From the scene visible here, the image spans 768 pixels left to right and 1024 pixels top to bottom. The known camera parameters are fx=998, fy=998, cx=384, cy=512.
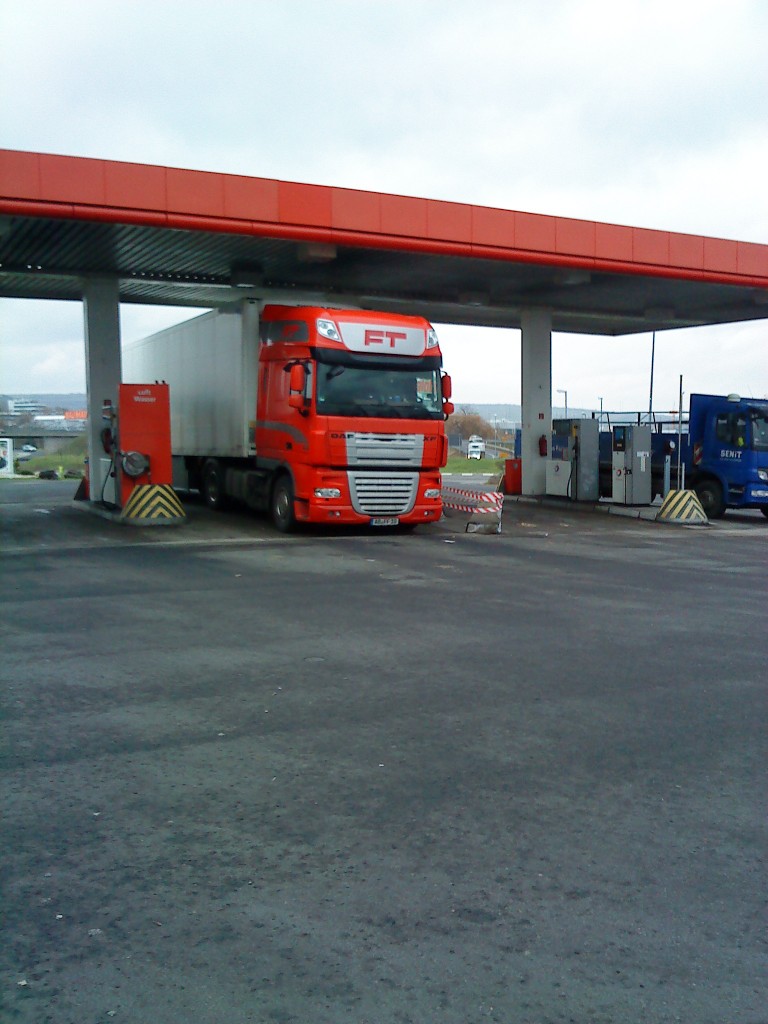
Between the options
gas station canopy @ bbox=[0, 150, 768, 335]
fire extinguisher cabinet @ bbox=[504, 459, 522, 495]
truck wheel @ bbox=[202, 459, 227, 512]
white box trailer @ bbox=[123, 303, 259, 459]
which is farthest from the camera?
fire extinguisher cabinet @ bbox=[504, 459, 522, 495]

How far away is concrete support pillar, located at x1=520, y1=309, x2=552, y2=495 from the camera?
85.9 feet

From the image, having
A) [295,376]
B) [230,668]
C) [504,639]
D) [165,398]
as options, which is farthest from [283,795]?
[165,398]

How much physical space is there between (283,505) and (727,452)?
1101cm

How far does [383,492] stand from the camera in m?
17.3

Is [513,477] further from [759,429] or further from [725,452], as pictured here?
[759,429]

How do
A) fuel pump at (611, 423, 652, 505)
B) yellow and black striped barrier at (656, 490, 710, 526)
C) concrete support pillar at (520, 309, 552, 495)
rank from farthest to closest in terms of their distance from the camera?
1. concrete support pillar at (520, 309, 552, 495)
2. fuel pump at (611, 423, 652, 505)
3. yellow and black striped barrier at (656, 490, 710, 526)

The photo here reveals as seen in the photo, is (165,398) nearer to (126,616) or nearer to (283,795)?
(126,616)

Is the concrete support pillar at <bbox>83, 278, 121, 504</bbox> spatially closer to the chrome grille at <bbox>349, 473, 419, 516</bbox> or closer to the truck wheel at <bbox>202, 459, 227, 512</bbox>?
the truck wheel at <bbox>202, 459, 227, 512</bbox>

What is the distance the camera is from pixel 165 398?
1878 cm

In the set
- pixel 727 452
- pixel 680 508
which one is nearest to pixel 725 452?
pixel 727 452

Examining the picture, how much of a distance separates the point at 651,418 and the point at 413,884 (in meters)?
23.5

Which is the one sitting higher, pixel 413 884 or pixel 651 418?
pixel 651 418

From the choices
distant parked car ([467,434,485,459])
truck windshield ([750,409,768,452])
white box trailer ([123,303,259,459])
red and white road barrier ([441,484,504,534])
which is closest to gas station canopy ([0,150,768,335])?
white box trailer ([123,303,259,459])

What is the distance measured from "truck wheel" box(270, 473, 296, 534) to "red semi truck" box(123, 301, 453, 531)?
2cm
